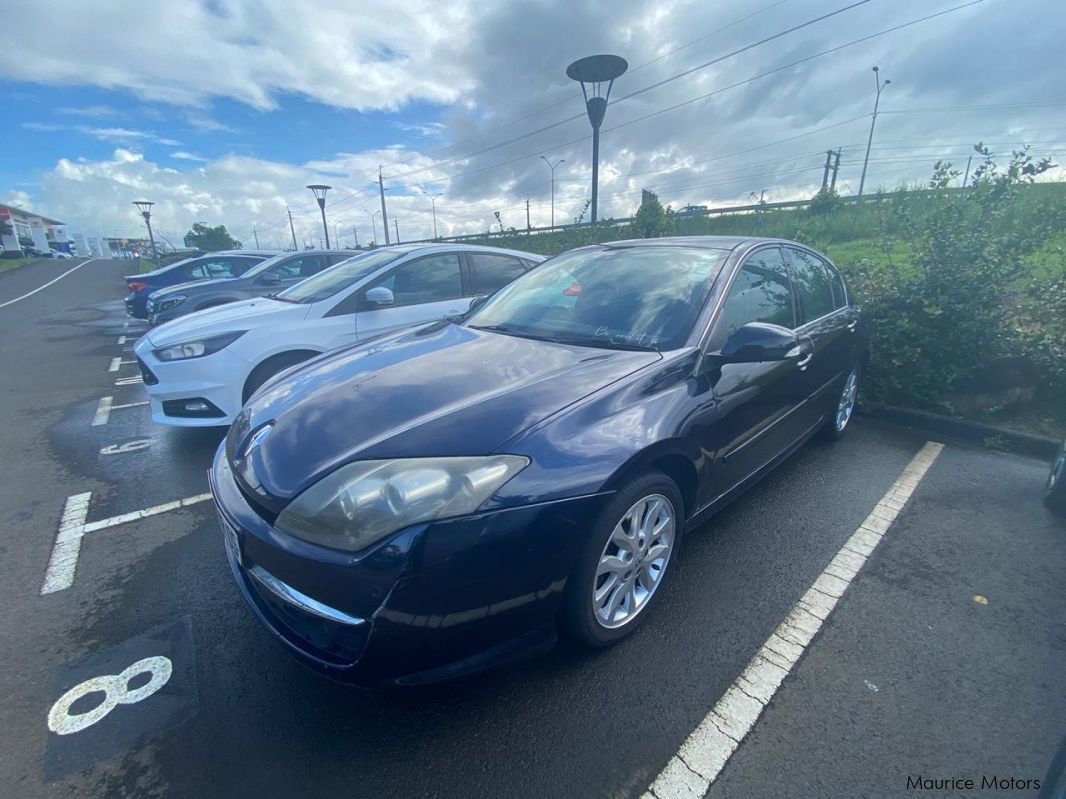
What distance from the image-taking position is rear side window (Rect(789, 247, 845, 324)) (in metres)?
3.43

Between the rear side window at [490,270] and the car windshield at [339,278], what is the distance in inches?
29.2

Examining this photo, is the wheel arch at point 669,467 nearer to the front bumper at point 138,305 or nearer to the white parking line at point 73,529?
the white parking line at point 73,529

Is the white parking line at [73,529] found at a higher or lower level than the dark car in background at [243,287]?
lower

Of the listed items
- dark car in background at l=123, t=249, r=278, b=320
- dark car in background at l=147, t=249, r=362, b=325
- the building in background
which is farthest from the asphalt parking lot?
the building in background

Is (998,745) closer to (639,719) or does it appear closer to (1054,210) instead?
(639,719)

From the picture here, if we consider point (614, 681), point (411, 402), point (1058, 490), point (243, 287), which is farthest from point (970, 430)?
point (243, 287)

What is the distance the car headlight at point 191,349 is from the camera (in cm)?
395

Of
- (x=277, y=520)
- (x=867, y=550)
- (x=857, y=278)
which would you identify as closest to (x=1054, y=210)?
(x=857, y=278)

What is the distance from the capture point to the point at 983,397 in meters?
4.60

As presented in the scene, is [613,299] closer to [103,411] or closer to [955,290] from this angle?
[955,290]

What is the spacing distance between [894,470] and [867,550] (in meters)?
1.35

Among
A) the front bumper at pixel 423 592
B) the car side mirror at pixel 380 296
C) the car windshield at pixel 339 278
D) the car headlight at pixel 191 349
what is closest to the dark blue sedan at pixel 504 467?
the front bumper at pixel 423 592

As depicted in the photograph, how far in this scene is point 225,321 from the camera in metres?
4.20

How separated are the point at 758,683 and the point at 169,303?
32.1 ft
